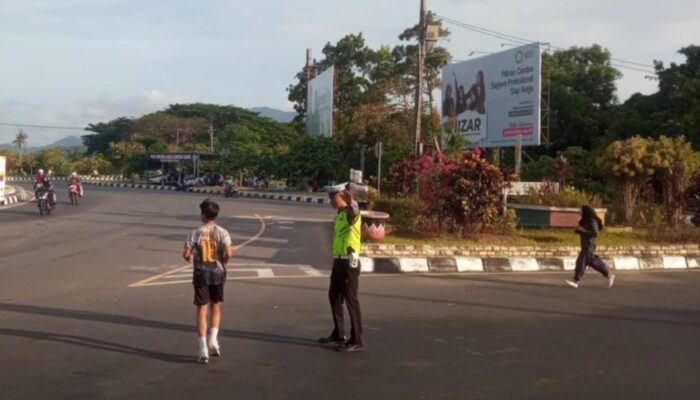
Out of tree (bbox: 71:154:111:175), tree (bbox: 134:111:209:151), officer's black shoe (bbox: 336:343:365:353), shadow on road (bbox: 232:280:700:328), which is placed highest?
tree (bbox: 134:111:209:151)

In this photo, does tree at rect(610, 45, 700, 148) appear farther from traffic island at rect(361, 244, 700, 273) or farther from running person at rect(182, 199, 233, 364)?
running person at rect(182, 199, 233, 364)

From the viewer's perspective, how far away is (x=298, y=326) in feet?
27.1

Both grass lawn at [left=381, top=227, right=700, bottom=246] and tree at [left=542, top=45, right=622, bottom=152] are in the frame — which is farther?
tree at [left=542, top=45, right=622, bottom=152]

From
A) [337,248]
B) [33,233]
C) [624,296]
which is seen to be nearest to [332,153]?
[33,233]

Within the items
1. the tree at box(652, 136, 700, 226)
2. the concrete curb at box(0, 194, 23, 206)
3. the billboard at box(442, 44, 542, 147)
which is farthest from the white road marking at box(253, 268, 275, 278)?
the concrete curb at box(0, 194, 23, 206)

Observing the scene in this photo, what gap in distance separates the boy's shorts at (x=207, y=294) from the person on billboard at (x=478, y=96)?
1169 inches

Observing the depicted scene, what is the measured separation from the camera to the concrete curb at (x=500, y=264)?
1351 cm

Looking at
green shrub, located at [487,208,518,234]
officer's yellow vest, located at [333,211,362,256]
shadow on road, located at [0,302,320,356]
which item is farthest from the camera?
green shrub, located at [487,208,518,234]

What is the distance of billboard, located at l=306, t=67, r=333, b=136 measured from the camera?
172 ft

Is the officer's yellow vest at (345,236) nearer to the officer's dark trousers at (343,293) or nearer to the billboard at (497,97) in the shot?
the officer's dark trousers at (343,293)

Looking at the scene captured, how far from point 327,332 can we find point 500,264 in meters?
6.77

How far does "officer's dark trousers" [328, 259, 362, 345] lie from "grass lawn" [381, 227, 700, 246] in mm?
6982

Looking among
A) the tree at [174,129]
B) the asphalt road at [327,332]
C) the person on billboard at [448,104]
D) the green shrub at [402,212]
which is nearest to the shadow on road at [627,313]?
the asphalt road at [327,332]

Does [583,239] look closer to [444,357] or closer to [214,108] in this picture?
[444,357]
